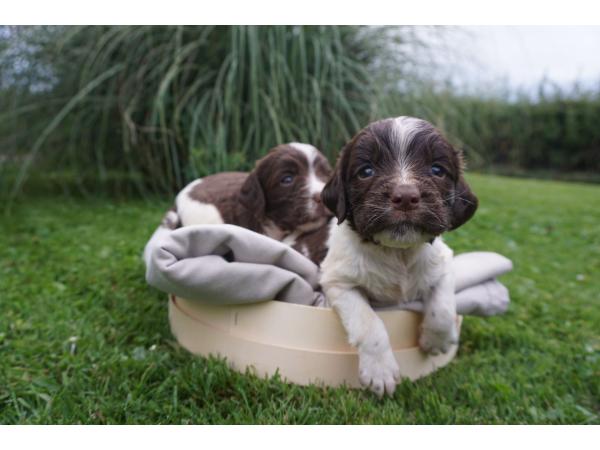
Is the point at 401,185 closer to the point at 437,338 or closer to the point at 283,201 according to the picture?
the point at 437,338

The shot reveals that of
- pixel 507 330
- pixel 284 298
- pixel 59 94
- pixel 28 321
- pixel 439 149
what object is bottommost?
pixel 507 330

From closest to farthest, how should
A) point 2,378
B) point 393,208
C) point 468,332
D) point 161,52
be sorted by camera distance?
point 393,208 < point 2,378 < point 468,332 < point 161,52

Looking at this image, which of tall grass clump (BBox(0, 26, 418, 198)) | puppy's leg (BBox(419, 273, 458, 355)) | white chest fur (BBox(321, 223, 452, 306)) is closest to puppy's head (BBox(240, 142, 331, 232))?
white chest fur (BBox(321, 223, 452, 306))

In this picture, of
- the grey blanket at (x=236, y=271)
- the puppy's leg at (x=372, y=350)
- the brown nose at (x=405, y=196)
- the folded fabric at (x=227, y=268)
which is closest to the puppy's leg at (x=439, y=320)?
the grey blanket at (x=236, y=271)

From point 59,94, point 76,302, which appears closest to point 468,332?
point 76,302

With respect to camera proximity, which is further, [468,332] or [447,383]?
[468,332]

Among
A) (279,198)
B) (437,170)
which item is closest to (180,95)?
(279,198)

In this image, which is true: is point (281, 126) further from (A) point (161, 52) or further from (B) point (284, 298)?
(B) point (284, 298)
